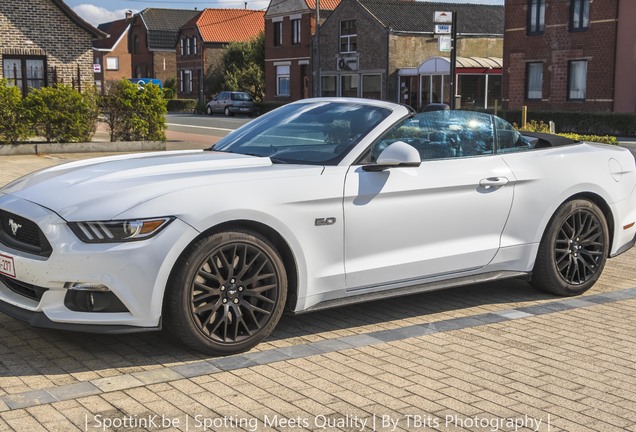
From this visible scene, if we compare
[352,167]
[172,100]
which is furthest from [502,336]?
[172,100]

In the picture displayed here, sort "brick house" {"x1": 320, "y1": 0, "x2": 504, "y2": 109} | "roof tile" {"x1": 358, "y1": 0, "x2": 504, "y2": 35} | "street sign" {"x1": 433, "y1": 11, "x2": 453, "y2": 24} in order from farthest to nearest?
1. "roof tile" {"x1": 358, "y1": 0, "x2": 504, "y2": 35}
2. "brick house" {"x1": 320, "y1": 0, "x2": 504, "y2": 109}
3. "street sign" {"x1": 433, "y1": 11, "x2": 453, "y2": 24}

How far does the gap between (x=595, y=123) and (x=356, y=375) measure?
96.9 ft

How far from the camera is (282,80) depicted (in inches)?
2372

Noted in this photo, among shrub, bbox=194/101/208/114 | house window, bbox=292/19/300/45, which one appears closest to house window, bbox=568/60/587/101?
house window, bbox=292/19/300/45

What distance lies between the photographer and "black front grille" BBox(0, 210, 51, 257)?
5.01 metres

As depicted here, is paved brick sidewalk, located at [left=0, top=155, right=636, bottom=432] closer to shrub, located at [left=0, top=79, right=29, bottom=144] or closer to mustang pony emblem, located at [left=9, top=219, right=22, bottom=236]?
mustang pony emblem, located at [left=9, top=219, right=22, bottom=236]

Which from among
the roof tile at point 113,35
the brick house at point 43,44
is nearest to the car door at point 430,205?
the brick house at point 43,44

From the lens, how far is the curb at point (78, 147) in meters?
21.2

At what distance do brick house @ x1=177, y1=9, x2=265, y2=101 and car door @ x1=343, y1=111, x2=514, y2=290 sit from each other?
2601 inches

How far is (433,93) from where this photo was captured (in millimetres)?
48781

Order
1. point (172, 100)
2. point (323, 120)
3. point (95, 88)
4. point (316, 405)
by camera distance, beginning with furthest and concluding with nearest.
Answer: point (172, 100)
point (95, 88)
point (323, 120)
point (316, 405)

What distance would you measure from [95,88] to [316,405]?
20344 millimetres

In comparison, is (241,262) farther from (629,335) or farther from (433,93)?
(433,93)

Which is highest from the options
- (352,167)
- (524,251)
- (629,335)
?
(352,167)
